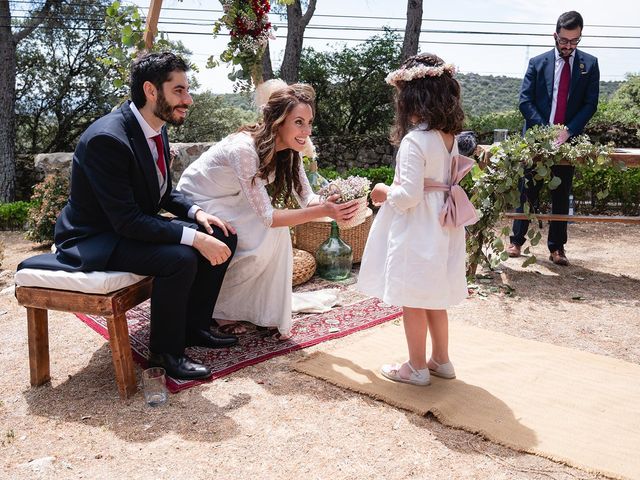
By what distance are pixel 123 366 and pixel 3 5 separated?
9.83 metres

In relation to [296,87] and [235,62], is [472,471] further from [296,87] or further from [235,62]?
[235,62]

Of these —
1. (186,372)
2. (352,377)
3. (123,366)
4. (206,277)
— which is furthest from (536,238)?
(123,366)

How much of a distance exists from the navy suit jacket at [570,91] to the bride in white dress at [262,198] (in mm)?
3058

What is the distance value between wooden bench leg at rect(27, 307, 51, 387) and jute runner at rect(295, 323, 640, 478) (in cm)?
143

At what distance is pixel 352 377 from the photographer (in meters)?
3.37

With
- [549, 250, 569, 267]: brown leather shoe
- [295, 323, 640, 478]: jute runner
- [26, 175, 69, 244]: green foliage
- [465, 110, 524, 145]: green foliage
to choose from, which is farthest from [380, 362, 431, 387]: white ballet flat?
[465, 110, 524, 145]: green foliage

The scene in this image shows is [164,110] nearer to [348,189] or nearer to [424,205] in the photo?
[348,189]

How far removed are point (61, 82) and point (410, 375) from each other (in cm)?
1135

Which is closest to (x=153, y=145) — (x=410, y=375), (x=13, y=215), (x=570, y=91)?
(x=410, y=375)

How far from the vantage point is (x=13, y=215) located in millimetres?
8758

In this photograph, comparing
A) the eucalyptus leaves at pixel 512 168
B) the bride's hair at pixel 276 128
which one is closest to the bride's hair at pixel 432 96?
the bride's hair at pixel 276 128

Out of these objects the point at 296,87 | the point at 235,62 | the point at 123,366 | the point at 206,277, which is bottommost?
the point at 123,366

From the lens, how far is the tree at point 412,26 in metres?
10.1

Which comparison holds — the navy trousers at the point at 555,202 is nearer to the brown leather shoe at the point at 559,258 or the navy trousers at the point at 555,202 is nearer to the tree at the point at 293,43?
the brown leather shoe at the point at 559,258
